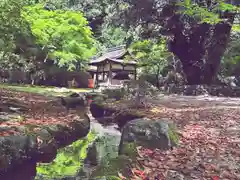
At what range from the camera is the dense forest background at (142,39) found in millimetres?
10969

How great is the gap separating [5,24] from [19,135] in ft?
18.5

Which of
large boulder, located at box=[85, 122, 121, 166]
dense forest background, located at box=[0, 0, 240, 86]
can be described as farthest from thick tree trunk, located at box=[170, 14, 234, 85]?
large boulder, located at box=[85, 122, 121, 166]

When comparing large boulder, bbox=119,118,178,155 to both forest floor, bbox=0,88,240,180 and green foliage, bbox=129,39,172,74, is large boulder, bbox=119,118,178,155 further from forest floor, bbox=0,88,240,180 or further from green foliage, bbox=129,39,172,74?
green foliage, bbox=129,39,172,74

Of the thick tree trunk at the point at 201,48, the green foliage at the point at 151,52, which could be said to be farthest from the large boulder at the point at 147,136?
the green foliage at the point at 151,52

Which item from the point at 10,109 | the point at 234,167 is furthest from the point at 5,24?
the point at 234,167

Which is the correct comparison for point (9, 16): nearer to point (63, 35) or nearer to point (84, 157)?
point (84, 157)

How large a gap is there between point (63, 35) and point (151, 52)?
24.1 ft

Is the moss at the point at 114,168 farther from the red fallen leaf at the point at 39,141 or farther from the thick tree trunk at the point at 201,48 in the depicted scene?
the thick tree trunk at the point at 201,48

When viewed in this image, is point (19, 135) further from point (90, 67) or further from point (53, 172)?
point (90, 67)

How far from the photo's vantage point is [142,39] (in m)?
19.8

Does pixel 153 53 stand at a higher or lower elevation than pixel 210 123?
higher

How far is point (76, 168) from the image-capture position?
5211mm

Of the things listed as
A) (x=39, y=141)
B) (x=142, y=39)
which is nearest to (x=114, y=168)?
(x=39, y=141)

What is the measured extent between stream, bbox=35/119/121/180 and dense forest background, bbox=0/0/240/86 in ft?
15.3
